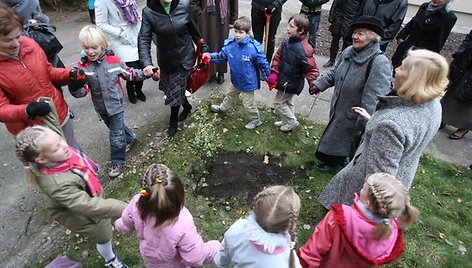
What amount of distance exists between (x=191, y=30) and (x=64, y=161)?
8.39 ft

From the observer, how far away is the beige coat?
2.42m

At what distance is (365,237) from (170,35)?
3.22 m

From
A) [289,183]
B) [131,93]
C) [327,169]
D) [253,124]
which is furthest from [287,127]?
[131,93]

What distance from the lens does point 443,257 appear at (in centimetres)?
356

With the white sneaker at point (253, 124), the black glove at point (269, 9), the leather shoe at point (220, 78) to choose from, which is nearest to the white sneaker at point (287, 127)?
the white sneaker at point (253, 124)

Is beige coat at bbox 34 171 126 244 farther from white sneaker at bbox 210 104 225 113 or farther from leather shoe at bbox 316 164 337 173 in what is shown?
white sneaker at bbox 210 104 225 113

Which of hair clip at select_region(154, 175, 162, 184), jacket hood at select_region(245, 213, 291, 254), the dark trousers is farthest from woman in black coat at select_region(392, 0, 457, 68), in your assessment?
hair clip at select_region(154, 175, 162, 184)

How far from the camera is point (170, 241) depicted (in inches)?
89.5

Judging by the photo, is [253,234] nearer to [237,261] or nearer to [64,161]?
[237,261]

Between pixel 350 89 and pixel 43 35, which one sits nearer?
pixel 350 89

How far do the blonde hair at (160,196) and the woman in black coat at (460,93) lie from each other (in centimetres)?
437

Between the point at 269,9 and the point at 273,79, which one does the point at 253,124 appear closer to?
the point at 273,79

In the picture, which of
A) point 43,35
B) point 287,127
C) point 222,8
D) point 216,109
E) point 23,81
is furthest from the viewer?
point 222,8

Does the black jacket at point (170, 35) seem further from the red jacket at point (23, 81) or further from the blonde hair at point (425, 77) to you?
the blonde hair at point (425, 77)
